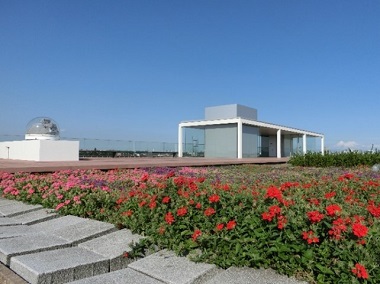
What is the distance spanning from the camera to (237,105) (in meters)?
29.4

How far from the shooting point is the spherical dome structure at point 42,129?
17406 mm

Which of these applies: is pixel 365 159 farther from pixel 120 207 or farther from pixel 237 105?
pixel 120 207

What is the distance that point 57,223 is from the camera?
4.21 m

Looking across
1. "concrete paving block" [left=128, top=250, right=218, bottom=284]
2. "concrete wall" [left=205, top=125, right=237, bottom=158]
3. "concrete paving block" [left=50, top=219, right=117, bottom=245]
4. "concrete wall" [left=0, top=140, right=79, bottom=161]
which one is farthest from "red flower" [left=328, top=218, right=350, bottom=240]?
"concrete wall" [left=205, top=125, right=237, bottom=158]

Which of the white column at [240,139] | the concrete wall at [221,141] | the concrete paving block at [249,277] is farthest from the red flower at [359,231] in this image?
the concrete wall at [221,141]

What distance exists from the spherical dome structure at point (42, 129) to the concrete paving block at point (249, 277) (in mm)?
16908

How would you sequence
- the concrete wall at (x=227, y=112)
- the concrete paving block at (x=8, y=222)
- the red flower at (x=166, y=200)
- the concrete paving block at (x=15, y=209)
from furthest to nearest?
the concrete wall at (x=227, y=112), the concrete paving block at (x=15, y=209), the concrete paving block at (x=8, y=222), the red flower at (x=166, y=200)

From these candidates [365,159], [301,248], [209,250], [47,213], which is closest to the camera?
[301,248]

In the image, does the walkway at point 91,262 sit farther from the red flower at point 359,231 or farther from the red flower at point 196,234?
the red flower at point 359,231

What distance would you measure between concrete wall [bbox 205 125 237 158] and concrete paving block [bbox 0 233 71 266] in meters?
23.3

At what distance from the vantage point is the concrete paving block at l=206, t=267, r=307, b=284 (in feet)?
7.48

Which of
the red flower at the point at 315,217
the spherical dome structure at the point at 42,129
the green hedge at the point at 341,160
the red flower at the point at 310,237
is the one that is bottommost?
the red flower at the point at 310,237

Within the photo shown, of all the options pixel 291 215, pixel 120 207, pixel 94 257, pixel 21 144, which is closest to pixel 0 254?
pixel 94 257

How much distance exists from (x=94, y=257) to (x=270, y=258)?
1.61 meters
